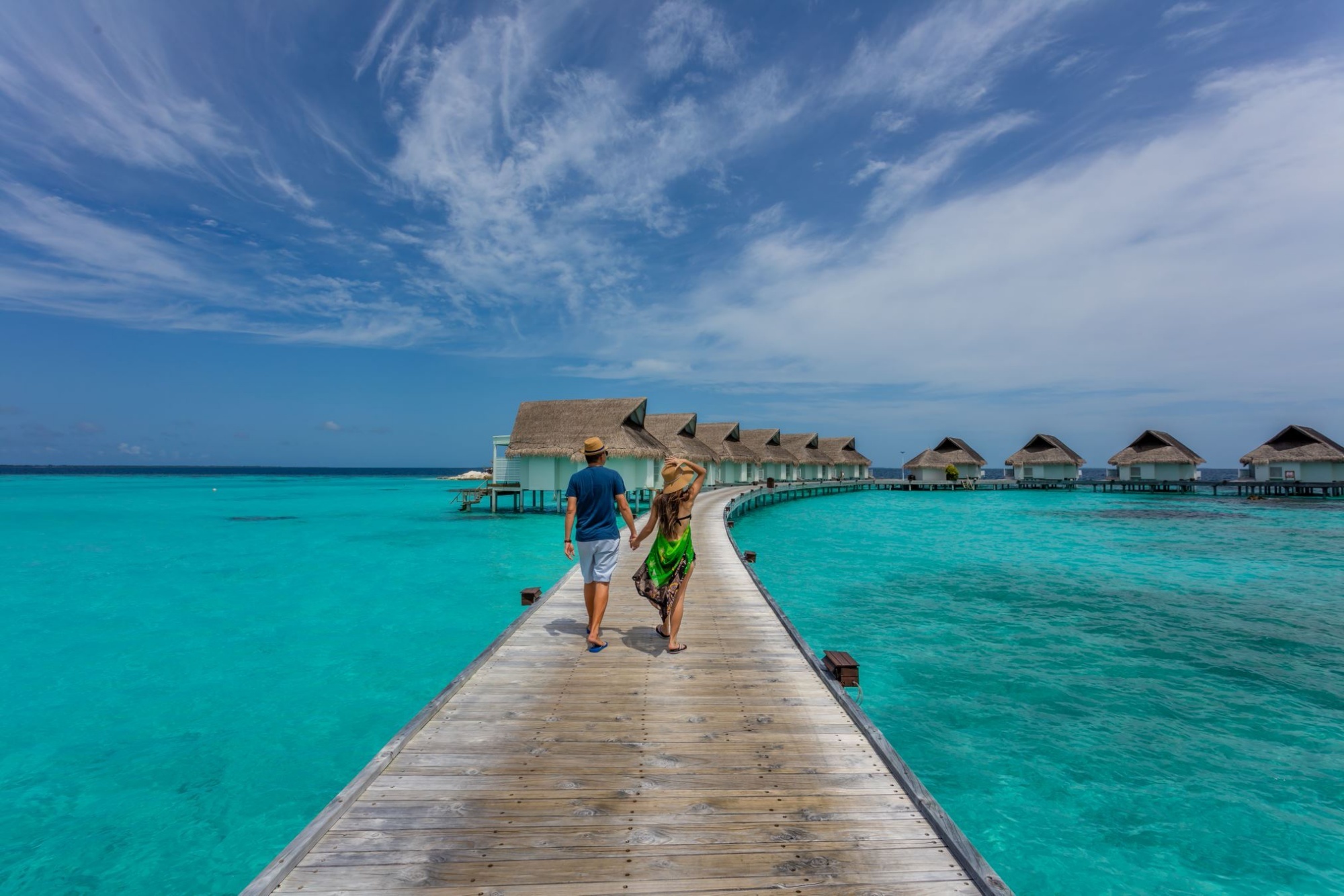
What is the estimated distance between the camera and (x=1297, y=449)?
4519 cm

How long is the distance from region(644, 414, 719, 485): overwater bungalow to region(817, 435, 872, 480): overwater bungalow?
1018 inches

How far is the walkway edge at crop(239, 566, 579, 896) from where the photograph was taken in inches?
96.1

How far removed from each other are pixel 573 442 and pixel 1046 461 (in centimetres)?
4867

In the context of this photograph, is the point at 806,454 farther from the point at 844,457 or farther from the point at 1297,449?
the point at 1297,449

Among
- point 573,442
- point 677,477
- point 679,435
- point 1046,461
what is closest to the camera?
point 677,477

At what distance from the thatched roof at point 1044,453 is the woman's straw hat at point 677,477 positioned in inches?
2396

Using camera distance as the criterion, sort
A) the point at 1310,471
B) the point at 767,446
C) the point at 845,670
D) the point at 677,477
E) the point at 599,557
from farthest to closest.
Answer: the point at 767,446 → the point at 1310,471 → the point at 677,477 → the point at 599,557 → the point at 845,670

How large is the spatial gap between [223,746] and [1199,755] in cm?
1005

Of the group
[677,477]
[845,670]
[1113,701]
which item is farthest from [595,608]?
[1113,701]

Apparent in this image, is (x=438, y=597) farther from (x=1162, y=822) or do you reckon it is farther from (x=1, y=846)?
(x=1162, y=822)

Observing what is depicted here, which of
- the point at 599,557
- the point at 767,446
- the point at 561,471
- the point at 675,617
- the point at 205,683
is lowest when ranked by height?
the point at 205,683

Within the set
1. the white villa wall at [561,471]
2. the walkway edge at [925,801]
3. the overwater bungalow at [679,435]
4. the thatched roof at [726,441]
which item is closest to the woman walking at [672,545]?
the walkway edge at [925,801]

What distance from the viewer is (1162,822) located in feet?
16.5

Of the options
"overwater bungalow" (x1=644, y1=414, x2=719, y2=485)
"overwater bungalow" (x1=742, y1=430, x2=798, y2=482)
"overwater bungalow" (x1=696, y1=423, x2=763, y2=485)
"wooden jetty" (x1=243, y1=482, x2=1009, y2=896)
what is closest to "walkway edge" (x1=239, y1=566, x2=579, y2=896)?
"wooden jetty" (x1=243, y1=482, x2=1009, y2=896)
